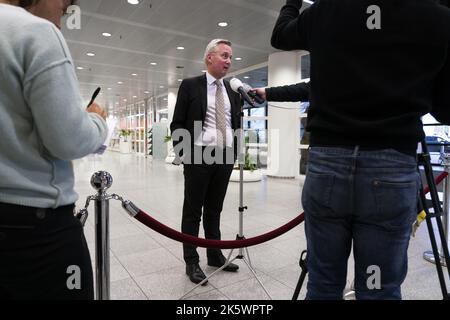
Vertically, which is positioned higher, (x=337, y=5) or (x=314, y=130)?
(x=337, y=5)

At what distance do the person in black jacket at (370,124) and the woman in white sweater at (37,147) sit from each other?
686 mm

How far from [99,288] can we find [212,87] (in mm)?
1535

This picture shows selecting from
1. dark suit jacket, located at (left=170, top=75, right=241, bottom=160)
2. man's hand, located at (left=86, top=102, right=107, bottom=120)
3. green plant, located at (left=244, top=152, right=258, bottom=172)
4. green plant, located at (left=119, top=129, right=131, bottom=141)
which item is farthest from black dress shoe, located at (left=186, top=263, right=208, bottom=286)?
green plant, located at (left=119, top=129, right=131, bottom=141)

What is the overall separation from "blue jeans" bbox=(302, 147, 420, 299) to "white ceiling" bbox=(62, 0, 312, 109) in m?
2.83

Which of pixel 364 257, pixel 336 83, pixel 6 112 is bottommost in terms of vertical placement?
pixel 364 257

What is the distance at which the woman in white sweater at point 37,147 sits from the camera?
0.69 m

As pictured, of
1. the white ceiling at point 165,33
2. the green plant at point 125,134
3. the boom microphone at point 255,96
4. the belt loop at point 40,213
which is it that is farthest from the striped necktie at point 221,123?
the green plant at point 125,134

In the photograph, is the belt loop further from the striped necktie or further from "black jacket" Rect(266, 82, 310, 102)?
the striped necktie

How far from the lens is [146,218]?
55.6 inches

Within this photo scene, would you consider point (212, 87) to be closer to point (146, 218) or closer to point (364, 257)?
point (146, 218)

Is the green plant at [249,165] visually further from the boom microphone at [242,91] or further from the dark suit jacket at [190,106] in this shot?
the boom microphone at [242,91]

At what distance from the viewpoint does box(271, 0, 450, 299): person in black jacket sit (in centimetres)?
84
